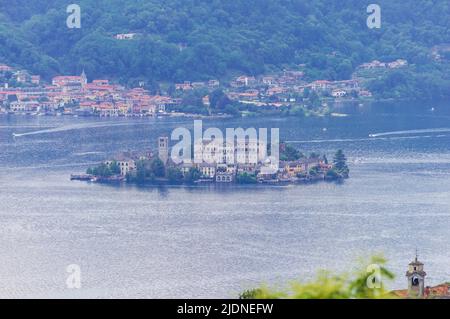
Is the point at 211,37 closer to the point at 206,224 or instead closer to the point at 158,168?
the point at 158,168

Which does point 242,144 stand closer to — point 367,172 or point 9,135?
point 367,172

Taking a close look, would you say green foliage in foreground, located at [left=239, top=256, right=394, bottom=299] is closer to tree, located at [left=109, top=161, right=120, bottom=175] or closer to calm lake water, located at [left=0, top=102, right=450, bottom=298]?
calm lake water, located at [left=0, top=102, right=450, bottom=298]

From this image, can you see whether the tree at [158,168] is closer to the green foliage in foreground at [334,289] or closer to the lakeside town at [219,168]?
the lakeside town at [219,168]

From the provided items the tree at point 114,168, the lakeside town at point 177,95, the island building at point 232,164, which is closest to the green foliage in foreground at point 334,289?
the island building at point 232,164

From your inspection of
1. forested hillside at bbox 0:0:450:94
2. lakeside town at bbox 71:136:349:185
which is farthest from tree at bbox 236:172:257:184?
forested hillside at bbox 0:0:450:94
